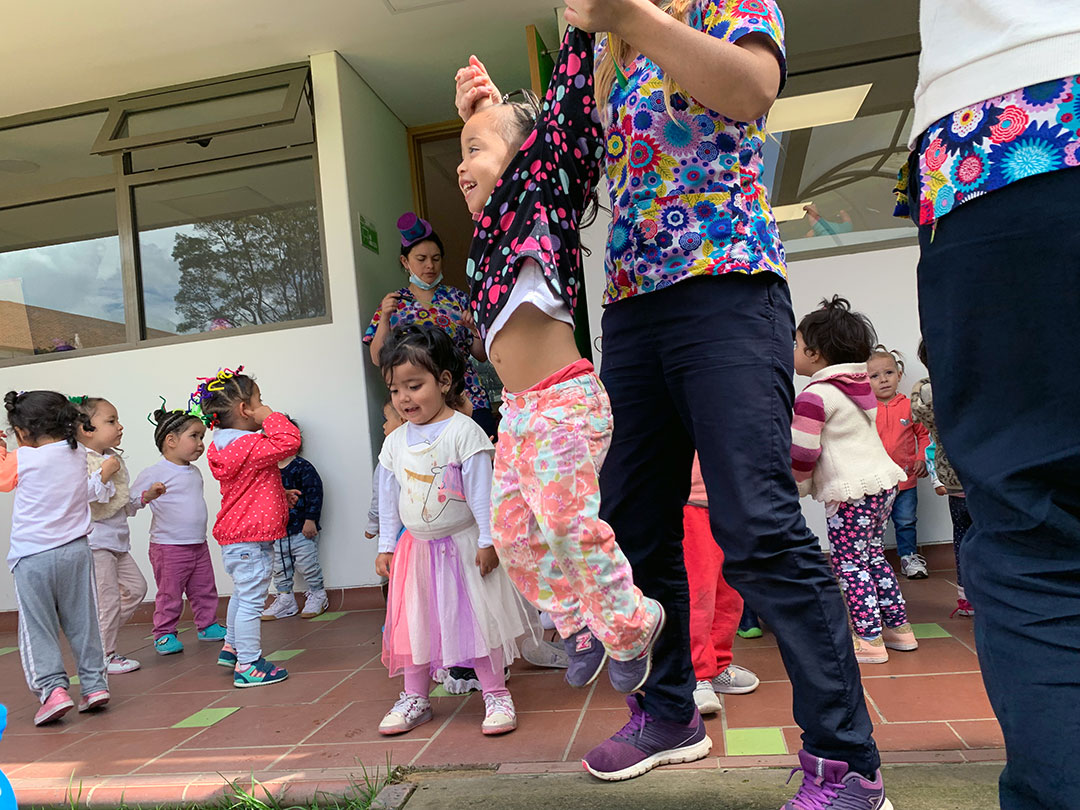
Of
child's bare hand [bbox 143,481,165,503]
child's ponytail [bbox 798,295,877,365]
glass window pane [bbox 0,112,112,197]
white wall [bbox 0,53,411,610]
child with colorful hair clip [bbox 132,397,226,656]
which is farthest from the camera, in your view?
glass window pane [bbox 0,112,112,197]

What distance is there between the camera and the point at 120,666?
376 centimetres

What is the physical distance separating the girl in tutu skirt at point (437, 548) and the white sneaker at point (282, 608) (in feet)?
7.05

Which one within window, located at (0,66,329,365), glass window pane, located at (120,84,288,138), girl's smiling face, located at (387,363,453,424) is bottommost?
girl's smiling face, located at (387,363,453,424)

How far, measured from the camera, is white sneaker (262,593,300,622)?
4.67m

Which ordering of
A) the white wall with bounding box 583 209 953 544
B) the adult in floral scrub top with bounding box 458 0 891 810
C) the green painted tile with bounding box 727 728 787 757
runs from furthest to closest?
1. the white wall with bounding box 583 209 953 544
2. the green painted tile with bounding box 727 728 787 757
3. the adult in floral scrub top with bounding box 458 0 891 810

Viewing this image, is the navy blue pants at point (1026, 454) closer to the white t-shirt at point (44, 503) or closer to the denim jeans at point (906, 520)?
the white t-shirt at point (44, 503)

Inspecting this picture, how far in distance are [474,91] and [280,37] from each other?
3.58 metres

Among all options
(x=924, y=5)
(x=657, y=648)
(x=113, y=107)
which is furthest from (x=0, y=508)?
(x=924, y=5)

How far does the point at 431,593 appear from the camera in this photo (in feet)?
8.82

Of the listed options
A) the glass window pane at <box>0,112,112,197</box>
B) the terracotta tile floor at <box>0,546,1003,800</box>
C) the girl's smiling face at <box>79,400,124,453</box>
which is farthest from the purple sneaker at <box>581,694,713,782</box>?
the glass window pane at <box>0,112,112,197</box>

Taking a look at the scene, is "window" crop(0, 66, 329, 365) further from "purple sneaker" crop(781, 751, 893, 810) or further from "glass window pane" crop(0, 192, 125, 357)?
"purple sneaker" crop(781, 751, 893, 810)

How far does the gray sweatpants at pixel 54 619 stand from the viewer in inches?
124

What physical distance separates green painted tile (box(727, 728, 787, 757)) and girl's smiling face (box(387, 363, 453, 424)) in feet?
4.69

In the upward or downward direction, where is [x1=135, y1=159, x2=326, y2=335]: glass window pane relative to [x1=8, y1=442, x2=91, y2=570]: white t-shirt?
upward
